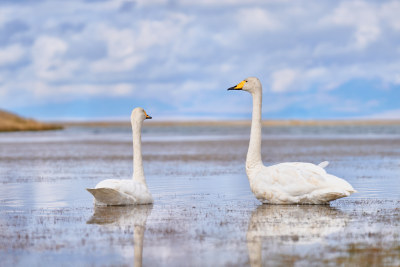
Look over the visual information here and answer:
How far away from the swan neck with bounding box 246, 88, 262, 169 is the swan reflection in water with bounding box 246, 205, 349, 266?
150cm

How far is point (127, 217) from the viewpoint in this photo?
11789 mm

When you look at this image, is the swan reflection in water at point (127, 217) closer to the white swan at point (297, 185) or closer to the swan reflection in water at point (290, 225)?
the swan reflection in water at point (290, 225)

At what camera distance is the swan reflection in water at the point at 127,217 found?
9.75 meters

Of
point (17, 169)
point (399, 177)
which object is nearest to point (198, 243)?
point (399, 177)

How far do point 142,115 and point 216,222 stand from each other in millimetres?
4887

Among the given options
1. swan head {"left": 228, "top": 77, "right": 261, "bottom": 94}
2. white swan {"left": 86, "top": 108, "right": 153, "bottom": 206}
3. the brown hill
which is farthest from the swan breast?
the brown hill

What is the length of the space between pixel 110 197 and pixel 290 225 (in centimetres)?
398

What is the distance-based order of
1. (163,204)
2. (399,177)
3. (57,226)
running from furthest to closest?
(399,177), (163,204), (57,226)

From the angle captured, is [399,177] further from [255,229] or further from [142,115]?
[255,229]

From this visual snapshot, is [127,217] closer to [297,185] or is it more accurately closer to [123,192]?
[123,192]

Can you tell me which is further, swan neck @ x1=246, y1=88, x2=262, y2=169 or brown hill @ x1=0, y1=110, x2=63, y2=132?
brown hill @ x1=0, y1=110, x2=63, y2=132

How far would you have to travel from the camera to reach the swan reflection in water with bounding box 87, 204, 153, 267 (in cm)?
975

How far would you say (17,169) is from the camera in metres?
24.0

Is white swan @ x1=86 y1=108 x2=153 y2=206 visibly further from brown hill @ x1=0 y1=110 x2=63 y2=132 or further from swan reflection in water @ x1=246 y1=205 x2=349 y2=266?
brown hill @ x1=0 y1=110 x2=63 y2=132
